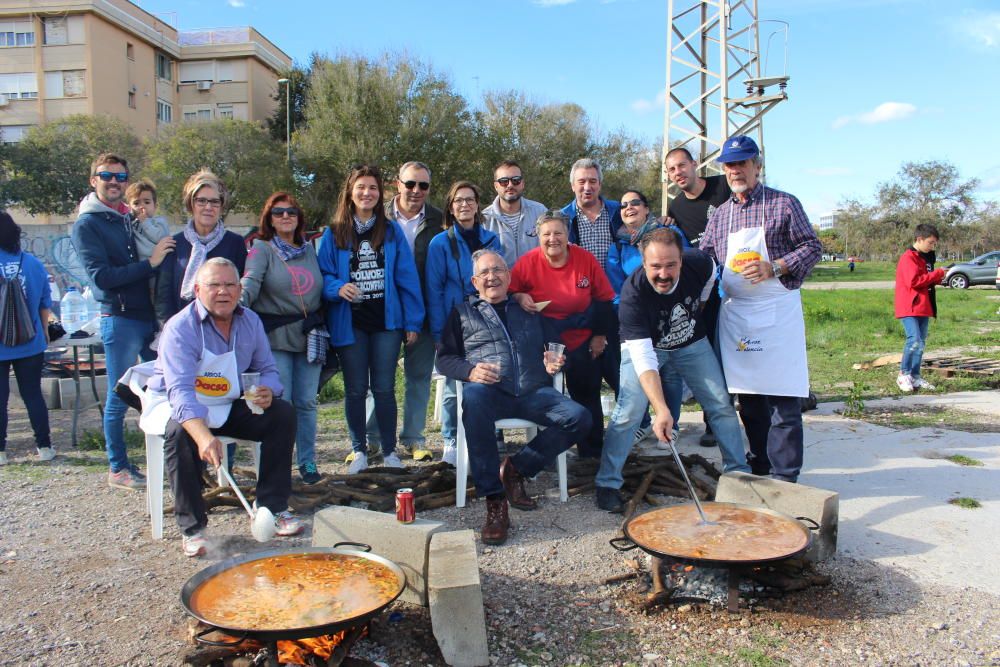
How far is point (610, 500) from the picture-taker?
14.0ft

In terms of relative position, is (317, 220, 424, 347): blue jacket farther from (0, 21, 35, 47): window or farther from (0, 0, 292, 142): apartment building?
(0, 21, 35, 47): window

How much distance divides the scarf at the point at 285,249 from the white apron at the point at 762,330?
2686mm

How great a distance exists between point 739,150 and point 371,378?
9.07 feet

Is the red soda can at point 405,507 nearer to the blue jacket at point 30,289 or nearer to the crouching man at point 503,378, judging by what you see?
the crouching man at point 503,378

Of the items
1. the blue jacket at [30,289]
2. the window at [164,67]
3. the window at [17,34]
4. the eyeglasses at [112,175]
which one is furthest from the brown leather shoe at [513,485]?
the window at [164,67]

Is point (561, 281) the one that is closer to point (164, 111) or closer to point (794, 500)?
point (794, 500)

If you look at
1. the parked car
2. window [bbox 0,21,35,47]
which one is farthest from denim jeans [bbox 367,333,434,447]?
window [bbox 0,21,35,47]

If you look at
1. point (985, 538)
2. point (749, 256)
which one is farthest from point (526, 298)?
point (985, 538)

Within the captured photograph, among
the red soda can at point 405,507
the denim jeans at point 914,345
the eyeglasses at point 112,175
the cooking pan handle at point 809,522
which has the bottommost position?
the cooking pan handle at point 809,522

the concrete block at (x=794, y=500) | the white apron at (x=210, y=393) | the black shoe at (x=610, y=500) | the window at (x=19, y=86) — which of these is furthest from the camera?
the window at (x=19, y=86)

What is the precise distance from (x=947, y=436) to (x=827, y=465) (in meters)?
1.38

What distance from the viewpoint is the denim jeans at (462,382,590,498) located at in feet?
13.2

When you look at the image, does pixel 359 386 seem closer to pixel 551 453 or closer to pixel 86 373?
pixel 551 453

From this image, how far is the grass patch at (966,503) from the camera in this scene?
4.17m
